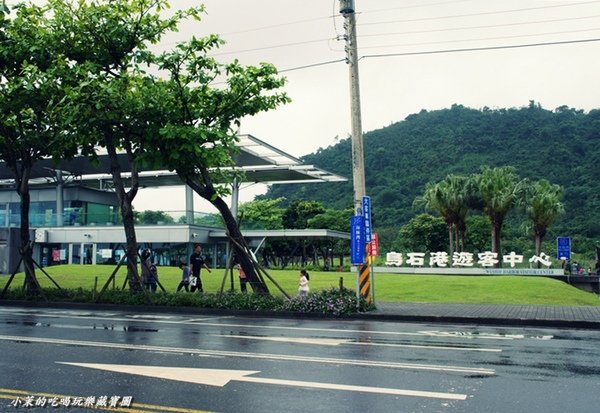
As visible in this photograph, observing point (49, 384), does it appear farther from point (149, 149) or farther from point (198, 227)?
point (198, 227)

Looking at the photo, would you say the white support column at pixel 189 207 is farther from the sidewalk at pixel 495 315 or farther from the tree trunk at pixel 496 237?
the sidewalk at pixel 495 315

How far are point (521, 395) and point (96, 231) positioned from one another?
41449 millimetres

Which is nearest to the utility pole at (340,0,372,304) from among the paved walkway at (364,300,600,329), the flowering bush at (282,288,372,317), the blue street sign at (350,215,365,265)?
the blue street sign at (350,215,365,265)

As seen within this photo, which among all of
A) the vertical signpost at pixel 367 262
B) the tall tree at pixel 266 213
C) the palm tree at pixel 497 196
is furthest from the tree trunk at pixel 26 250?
the tall tree at pixel 266 213

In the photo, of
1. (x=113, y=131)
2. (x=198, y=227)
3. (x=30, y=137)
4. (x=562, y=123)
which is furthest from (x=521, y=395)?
(x=562, y=123)

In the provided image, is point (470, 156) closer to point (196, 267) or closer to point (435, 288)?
point (435, 288)

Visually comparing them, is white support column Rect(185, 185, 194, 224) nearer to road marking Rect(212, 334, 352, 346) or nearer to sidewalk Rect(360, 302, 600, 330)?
sidewalk Rect(360, 302, 600, 330)

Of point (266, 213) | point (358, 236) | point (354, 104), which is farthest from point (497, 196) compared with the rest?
point (358, 236)

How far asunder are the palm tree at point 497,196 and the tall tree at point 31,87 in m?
39.0

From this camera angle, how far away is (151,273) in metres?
22.1

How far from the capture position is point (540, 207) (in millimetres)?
52562

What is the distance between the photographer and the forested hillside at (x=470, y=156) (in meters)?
75.1

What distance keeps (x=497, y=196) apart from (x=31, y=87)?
139 ft

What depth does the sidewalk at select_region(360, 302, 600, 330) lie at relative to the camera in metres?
15.6
